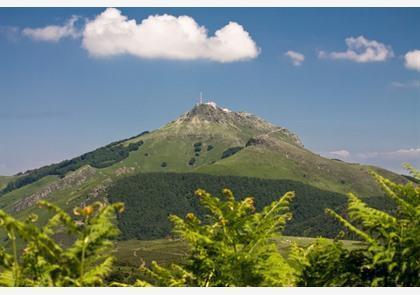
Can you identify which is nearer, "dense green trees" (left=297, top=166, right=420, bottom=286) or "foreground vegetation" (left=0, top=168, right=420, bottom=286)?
"foreground vegetation" (left=0, top=168, right=420, bottom=286)

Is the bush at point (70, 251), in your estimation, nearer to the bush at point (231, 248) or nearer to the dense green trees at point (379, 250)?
the bush at point (231, 248)

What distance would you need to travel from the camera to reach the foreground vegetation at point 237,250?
3660mm

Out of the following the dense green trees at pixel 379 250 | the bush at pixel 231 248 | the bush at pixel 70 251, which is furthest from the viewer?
the bush at pixel 231 248

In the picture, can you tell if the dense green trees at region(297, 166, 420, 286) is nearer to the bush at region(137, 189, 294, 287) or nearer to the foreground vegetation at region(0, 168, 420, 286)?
the foreground vegetation at region(0, 168, 420, 286)

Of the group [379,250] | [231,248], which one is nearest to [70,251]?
[231,248]

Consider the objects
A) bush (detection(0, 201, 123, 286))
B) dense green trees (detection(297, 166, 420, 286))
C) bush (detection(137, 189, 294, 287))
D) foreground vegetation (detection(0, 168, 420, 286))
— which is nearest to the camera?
bush (detection(0, 201, 123, 286))

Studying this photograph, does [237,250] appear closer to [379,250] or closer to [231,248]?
[231,248]

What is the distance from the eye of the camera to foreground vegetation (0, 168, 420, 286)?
366cm

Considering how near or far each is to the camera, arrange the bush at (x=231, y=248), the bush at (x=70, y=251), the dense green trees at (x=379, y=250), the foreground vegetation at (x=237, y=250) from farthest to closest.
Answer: the bush at (x=231, y=248)
the dense green trees at (x=379, y=250)
the foreground vegetation at (x=237, y=250)
the bush at (x=70, y=251)

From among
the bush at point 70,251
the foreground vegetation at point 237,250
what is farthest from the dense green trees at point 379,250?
the bush at point 70,251

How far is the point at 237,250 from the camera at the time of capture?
195 inches

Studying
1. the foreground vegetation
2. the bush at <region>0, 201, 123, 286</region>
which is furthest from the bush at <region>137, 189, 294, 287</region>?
the bush at <region>0, 201, 123, 286</region>

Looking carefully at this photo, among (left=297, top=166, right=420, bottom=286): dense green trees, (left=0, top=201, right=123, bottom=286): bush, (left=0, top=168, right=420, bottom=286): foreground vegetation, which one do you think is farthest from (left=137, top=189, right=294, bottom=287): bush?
(left=0, top=201, right=123, bottom=286): bush

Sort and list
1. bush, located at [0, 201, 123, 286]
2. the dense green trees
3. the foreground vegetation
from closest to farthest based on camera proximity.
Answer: bush, located at [0, 201, 123, 286] < the foreground vegetation < the dense green trees
